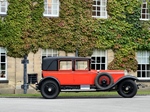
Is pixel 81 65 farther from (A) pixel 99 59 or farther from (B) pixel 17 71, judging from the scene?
(A) pixel 99 59

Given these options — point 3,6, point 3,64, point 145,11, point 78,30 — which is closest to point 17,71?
point 3,64

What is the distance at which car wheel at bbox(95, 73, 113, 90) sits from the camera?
73.7 ft

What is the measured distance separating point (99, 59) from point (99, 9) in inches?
131

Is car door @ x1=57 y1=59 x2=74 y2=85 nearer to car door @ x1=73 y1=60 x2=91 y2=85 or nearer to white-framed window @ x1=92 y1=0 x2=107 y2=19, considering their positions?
car door @ x1=73 y1=60 x2=91 y2=85

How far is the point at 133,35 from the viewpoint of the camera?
1254 inches

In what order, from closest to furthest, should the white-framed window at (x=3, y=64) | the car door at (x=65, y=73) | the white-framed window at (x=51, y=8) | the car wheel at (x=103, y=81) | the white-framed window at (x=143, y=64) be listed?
1. the car wheel at (x=103, y=81)
2. the car door at (x=65, y=73)
3. the white-framed window at (x=3, y=64)
4. the white-framed window at (x=51, y=8)
5. the white-framed window at (x=143, y=64)

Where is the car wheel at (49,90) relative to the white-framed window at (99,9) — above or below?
below

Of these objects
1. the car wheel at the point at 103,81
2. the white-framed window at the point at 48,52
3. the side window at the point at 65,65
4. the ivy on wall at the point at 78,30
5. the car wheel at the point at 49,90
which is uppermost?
the ivy on wall at the point at 78,30

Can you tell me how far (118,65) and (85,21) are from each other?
3.70 meters

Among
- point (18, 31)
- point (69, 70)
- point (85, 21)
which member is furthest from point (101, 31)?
point (69, 70)

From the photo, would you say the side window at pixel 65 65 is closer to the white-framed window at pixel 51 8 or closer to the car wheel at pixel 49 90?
the car wheel at pixel 49 90

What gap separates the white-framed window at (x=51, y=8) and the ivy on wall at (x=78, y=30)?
386mm

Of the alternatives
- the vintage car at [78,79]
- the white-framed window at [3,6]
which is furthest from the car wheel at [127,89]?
the white-framed window at [3,6]

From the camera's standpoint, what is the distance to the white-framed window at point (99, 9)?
1233 inches
